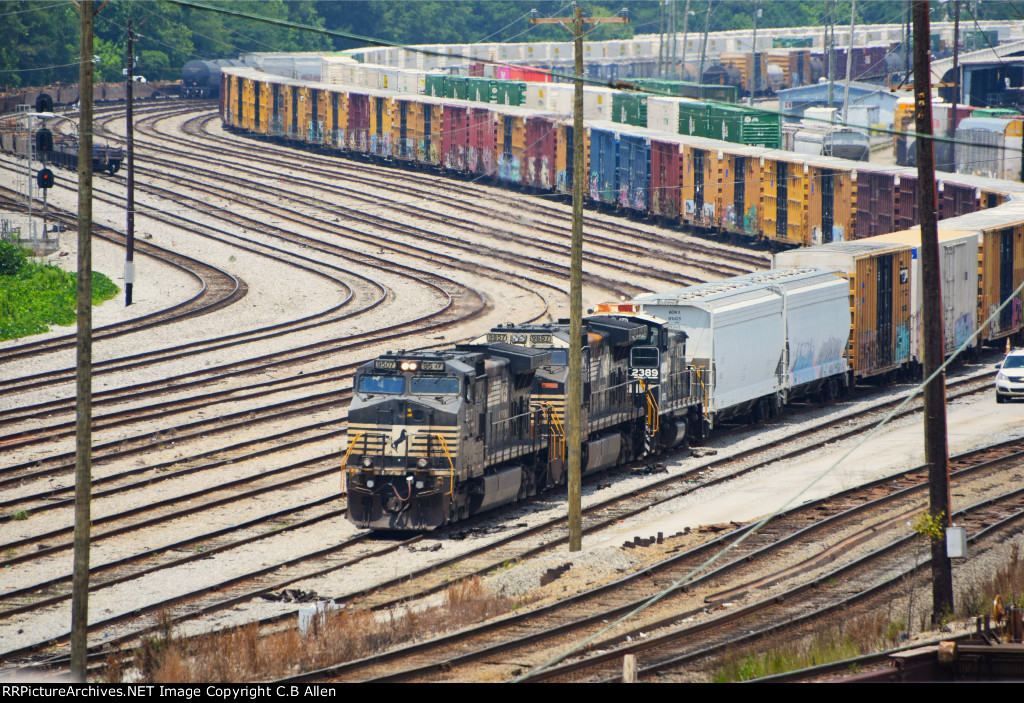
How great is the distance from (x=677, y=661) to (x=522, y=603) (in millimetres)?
3868

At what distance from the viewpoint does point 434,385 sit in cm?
2322

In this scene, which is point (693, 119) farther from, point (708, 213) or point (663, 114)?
point (708, 213)

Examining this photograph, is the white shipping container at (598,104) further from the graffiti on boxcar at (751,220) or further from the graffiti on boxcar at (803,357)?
the graffiti on boxcar at (803,357)

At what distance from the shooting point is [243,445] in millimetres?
29984

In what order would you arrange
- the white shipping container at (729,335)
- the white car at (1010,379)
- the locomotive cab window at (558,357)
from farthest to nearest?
the white car at (1010,379)
the white shipping container at (729,335)
the locomotive cab window at (558,357)

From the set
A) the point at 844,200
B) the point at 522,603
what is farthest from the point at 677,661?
the point at 844,200

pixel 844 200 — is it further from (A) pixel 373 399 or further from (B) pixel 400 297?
(A) pixel 373 399

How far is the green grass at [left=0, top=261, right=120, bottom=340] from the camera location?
4138 centimetres

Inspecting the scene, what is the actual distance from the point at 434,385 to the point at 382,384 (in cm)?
94

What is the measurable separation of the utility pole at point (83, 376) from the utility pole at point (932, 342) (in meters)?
10.3

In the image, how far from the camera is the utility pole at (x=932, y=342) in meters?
17.6

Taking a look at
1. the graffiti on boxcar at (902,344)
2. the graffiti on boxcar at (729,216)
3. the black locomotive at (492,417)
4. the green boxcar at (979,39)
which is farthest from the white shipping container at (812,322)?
the green boxcar at (979,39)

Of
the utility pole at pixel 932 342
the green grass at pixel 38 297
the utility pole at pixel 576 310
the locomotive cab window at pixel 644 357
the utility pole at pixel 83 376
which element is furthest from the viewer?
the green grass at pixel 38 297

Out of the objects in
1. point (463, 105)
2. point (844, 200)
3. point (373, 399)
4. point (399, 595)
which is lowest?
point (399, 595)
